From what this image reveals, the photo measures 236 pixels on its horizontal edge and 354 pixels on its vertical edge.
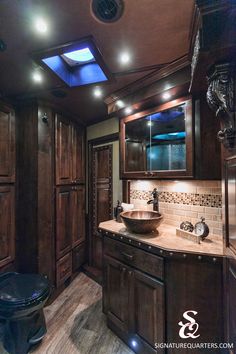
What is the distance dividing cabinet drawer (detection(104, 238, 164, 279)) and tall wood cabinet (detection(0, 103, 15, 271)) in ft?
3.66

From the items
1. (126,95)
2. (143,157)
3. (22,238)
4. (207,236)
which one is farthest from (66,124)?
(207,236)

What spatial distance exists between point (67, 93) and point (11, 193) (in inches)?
50.7

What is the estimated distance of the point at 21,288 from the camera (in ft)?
5.33

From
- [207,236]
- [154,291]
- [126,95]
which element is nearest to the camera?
[154,291]

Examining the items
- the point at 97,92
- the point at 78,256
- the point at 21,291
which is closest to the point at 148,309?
the point at 21,291

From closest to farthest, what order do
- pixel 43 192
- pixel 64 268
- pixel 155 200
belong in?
pixel 155 200, pixel 43 192, pixel 64 268

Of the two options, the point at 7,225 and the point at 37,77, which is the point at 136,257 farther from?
the point at 37,77

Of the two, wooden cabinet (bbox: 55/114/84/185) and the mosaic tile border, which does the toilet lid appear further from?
the mosaic tile border

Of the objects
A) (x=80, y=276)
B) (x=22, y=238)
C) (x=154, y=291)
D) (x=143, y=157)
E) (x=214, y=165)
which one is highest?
(x=143, y=157)

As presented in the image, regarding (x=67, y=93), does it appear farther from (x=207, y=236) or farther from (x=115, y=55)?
(x=207, y=236)

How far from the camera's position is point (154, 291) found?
135 centimetres

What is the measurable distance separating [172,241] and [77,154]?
1916 millimetres

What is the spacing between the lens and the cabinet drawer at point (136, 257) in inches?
52.4

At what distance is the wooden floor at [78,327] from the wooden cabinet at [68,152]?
147 cm
